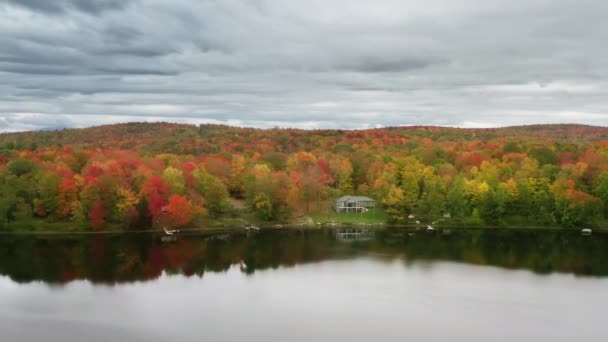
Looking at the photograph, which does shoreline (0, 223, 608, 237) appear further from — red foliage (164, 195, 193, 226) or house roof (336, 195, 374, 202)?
house roof (336, 195, 374, 202)

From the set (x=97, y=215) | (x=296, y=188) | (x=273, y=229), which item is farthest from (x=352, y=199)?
(x=97, y=215)

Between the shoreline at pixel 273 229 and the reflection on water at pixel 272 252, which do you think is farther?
the shoreline at pixel 273 229

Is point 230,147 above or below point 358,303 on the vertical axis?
above

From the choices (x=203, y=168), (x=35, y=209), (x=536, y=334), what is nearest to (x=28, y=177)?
(x=35, y=209)

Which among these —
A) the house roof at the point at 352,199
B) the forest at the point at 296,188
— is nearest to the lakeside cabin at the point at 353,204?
the house roof at the point at 352,199

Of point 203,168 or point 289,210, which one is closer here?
point 289,210

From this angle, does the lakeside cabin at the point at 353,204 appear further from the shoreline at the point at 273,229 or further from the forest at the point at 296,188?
the shoreline at the point at 273,229

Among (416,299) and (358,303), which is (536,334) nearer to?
(416,299)
